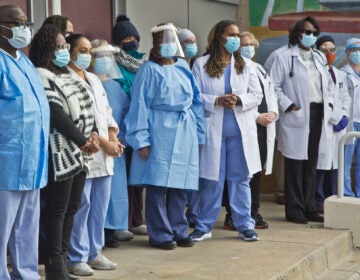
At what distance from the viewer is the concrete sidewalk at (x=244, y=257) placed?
6.05 metres

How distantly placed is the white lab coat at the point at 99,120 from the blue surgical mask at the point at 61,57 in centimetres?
28

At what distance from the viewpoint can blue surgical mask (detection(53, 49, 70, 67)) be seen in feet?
18.1

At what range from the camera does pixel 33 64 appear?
5574mm

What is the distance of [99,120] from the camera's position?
5930 millimetres

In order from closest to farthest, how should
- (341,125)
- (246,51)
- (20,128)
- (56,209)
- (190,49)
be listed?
(20,128)
(56,209)
(190,49)
(246,51)
(341,125)

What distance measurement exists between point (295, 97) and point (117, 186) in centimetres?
213

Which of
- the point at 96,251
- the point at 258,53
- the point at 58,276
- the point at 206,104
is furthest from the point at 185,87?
the point at 258,53

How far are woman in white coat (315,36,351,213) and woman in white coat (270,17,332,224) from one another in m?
0.13

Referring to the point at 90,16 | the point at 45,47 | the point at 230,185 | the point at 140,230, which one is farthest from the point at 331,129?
the point at 45,47

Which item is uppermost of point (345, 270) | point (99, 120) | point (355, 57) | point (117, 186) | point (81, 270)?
point (355, 57)

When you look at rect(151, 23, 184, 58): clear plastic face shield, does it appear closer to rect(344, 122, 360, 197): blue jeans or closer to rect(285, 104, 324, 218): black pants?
rect(285, 104, 324, 218): black pants

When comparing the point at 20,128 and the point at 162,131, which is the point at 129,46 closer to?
the point at 162,131

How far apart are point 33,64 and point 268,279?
81.3 inches

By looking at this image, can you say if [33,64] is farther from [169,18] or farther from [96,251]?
[169,18]
